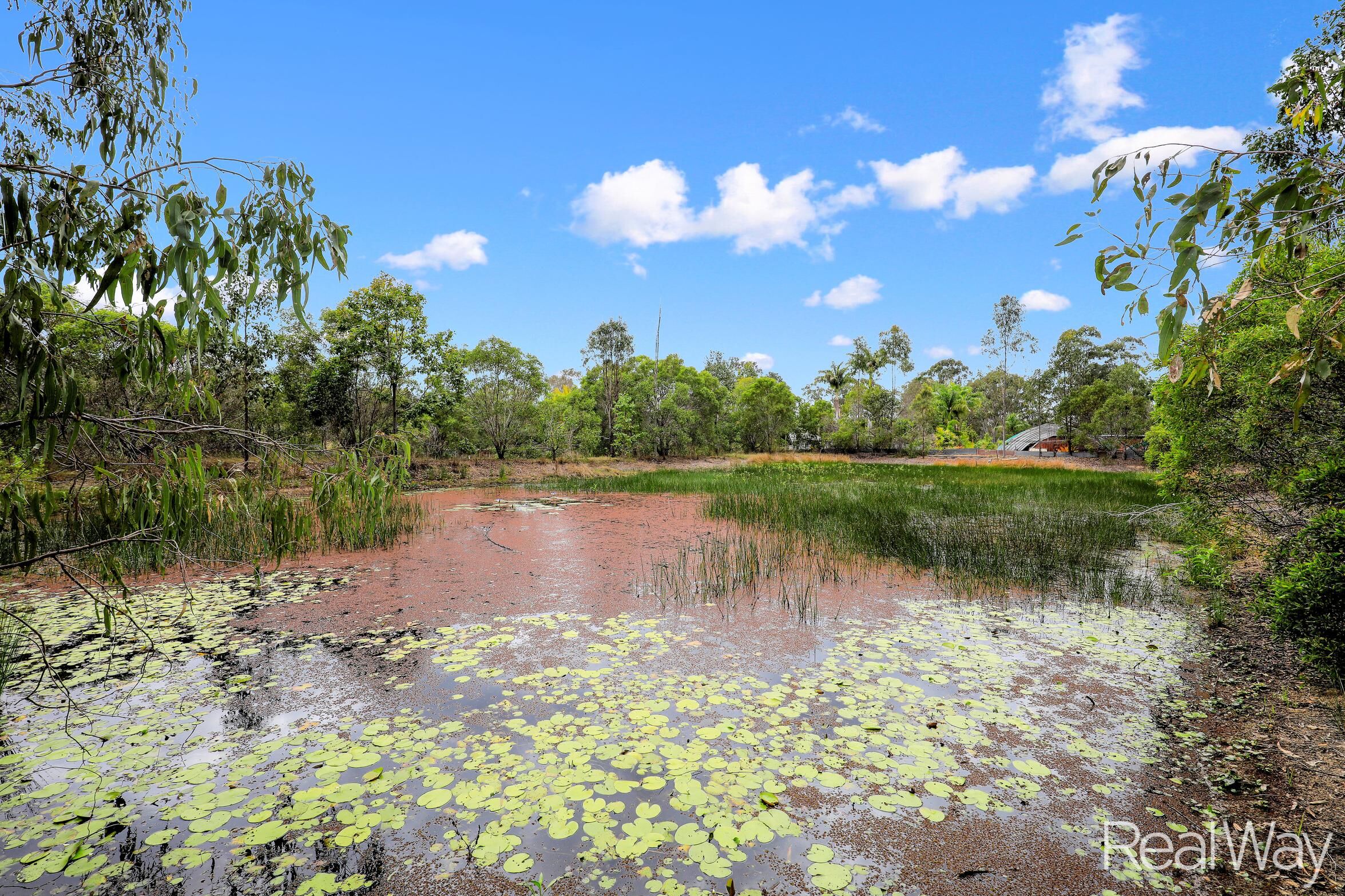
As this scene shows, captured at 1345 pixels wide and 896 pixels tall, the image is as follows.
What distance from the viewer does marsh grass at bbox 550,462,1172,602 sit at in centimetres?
604

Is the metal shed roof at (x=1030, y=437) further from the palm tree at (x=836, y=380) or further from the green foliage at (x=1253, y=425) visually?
the green foliage at (x=1253, y=425)

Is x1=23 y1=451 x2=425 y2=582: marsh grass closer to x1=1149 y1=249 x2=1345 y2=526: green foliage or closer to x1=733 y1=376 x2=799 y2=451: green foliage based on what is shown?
A: x1=1149 y1=249 x2=1345 y2=526: green foliage

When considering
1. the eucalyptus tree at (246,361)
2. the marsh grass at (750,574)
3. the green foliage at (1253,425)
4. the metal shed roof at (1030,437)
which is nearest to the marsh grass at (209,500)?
the marsh grass at (750,574)

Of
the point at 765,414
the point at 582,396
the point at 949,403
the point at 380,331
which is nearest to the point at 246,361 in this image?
the point at 380,331

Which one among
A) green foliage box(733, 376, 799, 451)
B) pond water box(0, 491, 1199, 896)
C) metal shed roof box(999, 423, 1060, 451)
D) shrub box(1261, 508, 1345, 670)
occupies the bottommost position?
pond water box(0, 491, 1199, 896)

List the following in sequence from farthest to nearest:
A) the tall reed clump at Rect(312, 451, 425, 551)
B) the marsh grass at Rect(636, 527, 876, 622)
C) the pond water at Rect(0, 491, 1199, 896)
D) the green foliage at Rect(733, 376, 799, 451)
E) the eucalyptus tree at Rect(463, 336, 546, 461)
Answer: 1. the green foliage at Rect(733, 376, 799, 451)
2. the eucalyptus tree at Rect(463, 336, 546, 461)
3. the marsh grass at Rect(636, 527, 876, 622)
4. the tall reed clump at Rect(312, 451, 425, 551)
5. the pond water at Rect(0, 491, 1199, 896)

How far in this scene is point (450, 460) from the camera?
17.8 m

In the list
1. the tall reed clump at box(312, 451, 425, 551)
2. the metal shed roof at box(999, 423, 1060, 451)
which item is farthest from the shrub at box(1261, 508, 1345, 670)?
the metal shed roof at box(999, 423, 1060, 451)

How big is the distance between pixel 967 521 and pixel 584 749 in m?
7.49

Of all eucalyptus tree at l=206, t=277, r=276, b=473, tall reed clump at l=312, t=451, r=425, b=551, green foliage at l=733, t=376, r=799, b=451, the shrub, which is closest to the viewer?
tall reed clump at l=312, t=451, r=425, b=551

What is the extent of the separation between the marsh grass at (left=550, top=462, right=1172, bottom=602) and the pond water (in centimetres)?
111

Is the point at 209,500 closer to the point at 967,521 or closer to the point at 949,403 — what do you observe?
the point at 967,521

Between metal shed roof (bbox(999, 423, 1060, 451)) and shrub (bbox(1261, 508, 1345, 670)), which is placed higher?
metal shed roof (bbox(999, 423, 1060, 451))

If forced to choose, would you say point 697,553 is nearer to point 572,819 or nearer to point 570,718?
point 570,718
